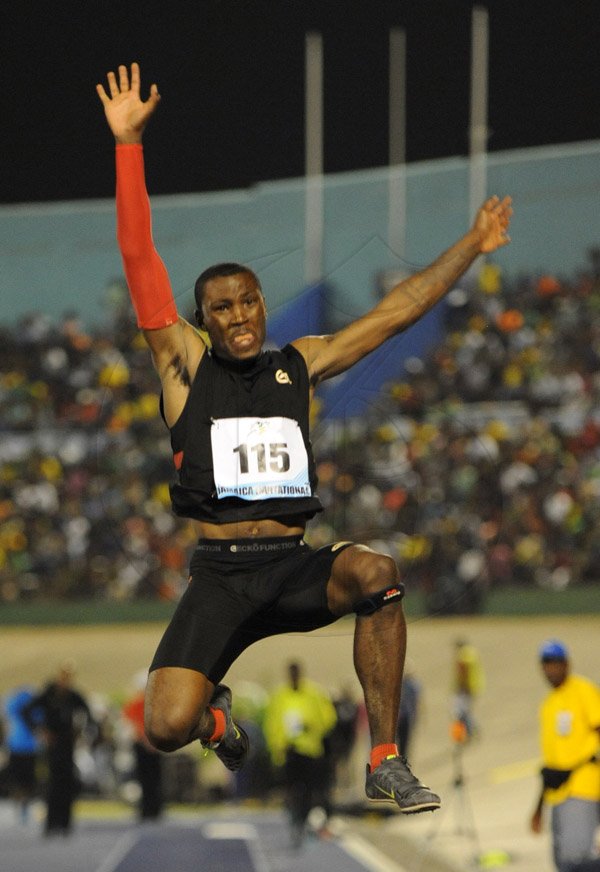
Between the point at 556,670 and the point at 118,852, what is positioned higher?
the point at 556,670

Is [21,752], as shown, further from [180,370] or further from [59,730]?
[180,370]

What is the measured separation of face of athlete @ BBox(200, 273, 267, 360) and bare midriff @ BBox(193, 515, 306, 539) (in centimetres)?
54

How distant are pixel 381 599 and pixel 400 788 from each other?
0.57m

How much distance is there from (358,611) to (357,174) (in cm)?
1847

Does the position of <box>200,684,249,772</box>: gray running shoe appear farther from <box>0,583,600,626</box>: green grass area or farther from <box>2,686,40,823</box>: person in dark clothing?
<box>0,583,600,626</box>: green grass area

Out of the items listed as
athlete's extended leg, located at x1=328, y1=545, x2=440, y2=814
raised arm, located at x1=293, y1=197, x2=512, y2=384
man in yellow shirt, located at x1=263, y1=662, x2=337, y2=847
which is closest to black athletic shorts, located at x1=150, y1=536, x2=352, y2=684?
athlete's extended leg, located at x1=328, y1=545, x2=440, y2=814

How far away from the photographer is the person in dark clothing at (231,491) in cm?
521

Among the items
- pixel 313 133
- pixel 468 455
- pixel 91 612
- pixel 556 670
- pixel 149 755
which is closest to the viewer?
pixel 556 670

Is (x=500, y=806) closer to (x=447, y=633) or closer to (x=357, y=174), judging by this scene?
(x=447, y=633)

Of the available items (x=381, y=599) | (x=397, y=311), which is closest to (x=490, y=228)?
(x=397, y=311)

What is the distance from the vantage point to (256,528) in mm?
5414

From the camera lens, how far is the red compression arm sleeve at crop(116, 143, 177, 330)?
5266mm

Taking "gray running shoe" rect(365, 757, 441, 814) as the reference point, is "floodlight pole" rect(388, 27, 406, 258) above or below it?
above

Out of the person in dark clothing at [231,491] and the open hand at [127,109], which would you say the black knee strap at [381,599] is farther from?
the open hand at [127,109]
